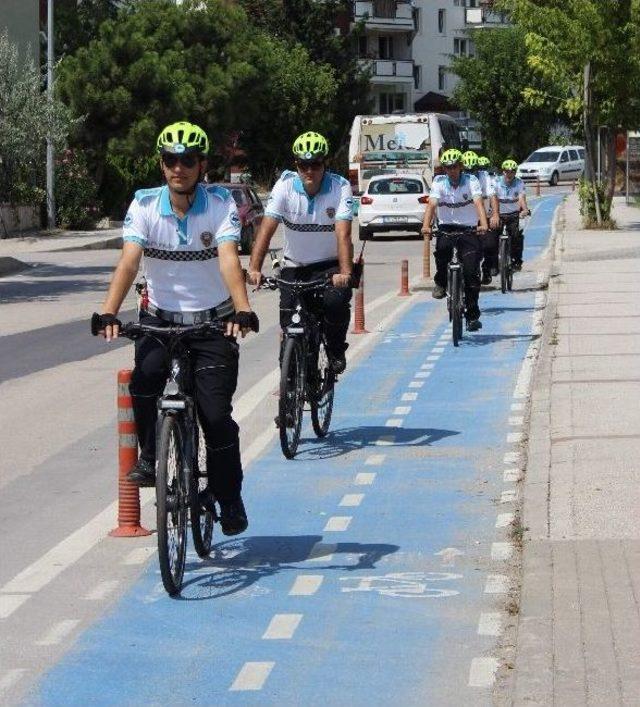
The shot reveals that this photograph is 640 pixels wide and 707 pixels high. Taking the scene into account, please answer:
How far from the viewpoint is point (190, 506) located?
762 centimetres

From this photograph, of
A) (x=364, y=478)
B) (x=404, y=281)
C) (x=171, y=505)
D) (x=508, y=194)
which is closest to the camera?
(x=171, y=505)

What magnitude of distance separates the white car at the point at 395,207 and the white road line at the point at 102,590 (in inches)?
1361

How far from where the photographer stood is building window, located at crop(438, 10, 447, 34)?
4587 inches

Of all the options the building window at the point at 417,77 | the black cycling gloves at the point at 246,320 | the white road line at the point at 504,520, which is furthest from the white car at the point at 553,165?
the black cycling gloves at the point at 246,320

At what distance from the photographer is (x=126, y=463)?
8344 mm

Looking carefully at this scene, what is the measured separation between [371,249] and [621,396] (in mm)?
26860

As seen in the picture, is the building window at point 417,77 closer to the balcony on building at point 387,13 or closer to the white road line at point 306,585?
the balcony on building at point 387,13

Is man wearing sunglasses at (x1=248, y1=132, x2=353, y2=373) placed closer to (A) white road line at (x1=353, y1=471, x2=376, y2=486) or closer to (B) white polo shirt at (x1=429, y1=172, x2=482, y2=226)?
(A) white road line at (x1=353, y1=471, x2=376, y2=486)

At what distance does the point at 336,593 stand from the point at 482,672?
141cm

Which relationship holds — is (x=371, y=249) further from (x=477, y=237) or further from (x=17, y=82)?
(x=477, y=237)

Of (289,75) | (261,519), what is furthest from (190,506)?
(289,75)

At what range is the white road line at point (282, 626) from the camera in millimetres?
6797

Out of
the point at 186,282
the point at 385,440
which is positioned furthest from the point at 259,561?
the point at 385,440

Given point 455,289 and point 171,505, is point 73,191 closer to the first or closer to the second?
point 455,289
